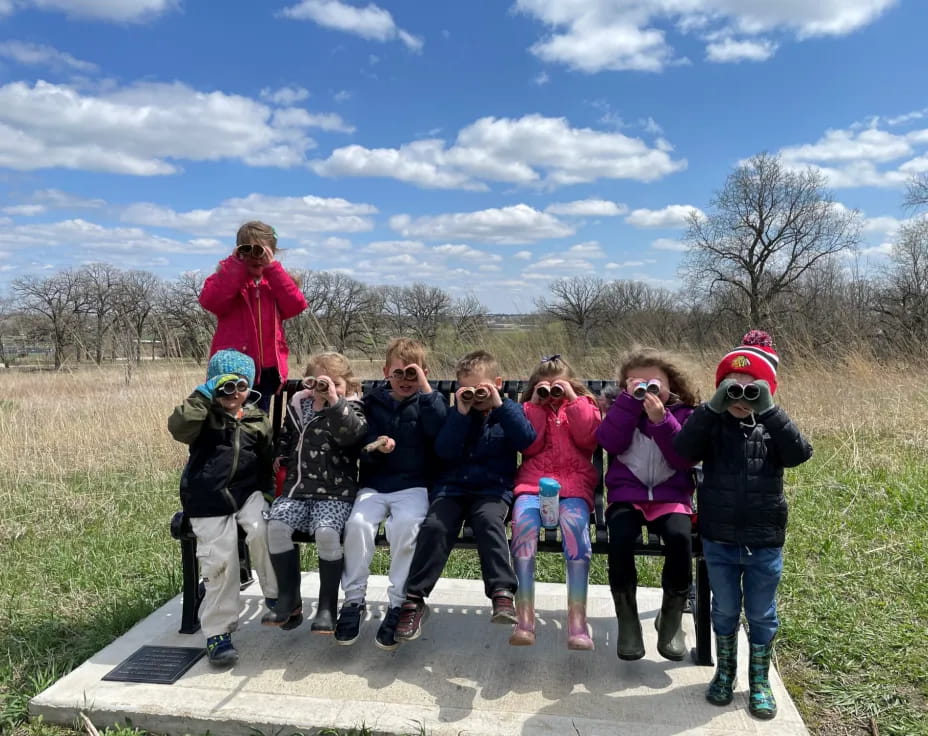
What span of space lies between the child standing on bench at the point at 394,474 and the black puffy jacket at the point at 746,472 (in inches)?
46.8

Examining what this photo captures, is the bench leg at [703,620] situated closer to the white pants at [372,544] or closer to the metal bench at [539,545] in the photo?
the metal bench at [539,545]

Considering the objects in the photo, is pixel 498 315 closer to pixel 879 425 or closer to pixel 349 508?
pixel 879 425

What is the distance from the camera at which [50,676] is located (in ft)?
8.98

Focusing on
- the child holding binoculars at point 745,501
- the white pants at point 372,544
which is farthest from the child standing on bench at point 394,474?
the child holding binoculars at point 745,501

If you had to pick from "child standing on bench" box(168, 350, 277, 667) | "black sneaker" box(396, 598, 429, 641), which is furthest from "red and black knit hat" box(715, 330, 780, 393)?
"child standing on bench" box(168, 350, 277, 667)

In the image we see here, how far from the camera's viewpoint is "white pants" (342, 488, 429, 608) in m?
2.66

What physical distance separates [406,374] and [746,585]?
1699 millimetres

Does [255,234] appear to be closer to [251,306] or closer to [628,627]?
[251,306]

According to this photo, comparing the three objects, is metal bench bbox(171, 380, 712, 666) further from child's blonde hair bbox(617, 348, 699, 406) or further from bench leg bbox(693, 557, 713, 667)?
child's blonde hair bbox(617, 348, 699, 406)

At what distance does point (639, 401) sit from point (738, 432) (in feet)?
1.52

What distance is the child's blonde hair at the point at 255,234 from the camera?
128 inches

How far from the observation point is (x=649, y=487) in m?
2.72

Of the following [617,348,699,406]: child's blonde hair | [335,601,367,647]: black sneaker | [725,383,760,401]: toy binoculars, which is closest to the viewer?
[725,383,760,401]: toy binoculars

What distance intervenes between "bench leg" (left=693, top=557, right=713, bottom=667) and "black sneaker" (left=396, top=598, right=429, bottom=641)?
3.81 ft
